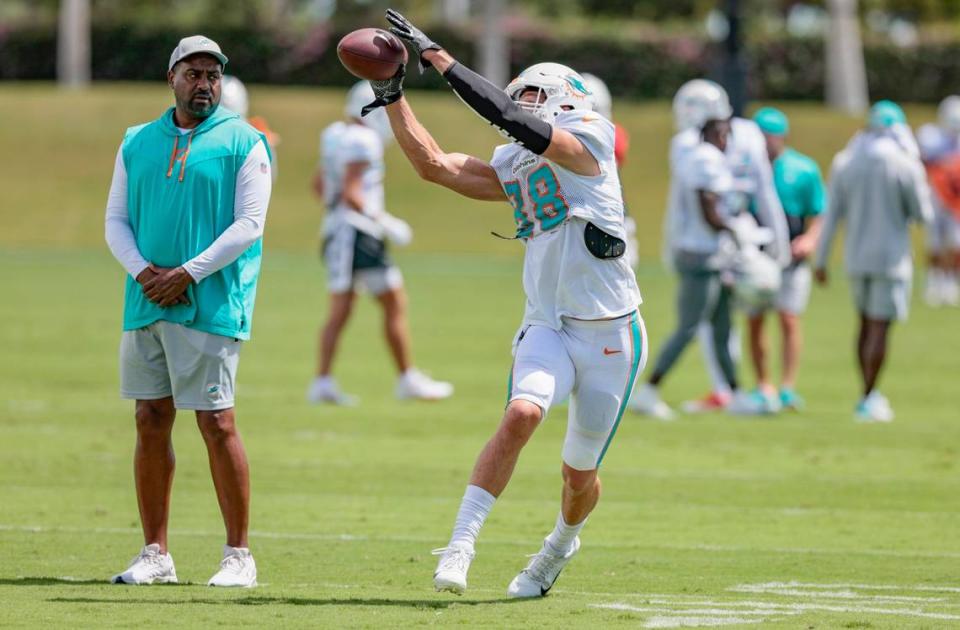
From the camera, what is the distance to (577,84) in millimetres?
7555

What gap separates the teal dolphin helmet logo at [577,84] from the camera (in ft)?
24.7

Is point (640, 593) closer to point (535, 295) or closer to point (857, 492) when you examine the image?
→ point (535, 295)

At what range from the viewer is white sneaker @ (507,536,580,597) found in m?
7.48

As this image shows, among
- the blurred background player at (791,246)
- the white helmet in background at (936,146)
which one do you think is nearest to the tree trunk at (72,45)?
the white helmet in background at (936,146)

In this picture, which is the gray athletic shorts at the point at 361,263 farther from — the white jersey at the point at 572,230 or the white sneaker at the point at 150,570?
the white jersey at the point at 572,230

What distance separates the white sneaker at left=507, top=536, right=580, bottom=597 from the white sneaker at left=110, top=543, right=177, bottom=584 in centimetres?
A: 145

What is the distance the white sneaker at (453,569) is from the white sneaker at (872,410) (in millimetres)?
7701

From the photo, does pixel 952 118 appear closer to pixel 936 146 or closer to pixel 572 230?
pixel 936 146

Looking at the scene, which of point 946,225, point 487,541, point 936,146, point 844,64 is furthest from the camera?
point 844,64

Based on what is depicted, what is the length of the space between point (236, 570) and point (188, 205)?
1521 millimetres

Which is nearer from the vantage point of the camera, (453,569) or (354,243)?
(453,569)

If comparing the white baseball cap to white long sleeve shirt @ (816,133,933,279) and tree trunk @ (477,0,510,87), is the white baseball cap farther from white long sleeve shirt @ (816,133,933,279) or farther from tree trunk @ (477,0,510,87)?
tree trunk @ (477,0,510,87)

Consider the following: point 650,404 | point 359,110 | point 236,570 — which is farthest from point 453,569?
point 359,110

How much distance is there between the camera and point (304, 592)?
7512mm
